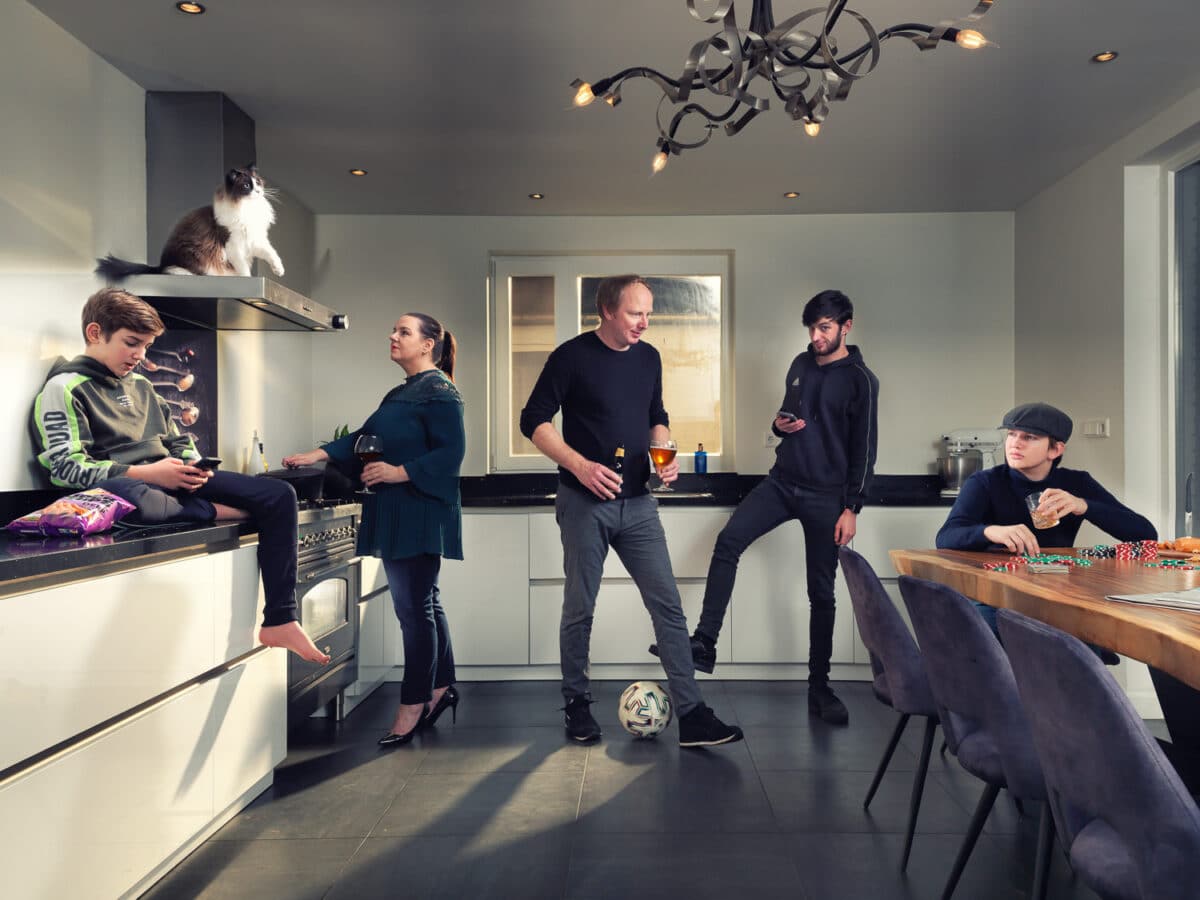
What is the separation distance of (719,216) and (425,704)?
9.79 ft

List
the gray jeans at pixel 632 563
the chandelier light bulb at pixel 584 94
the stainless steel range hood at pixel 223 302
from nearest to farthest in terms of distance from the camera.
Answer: the chandelier light bulb at pixel 584 94 < the stainless steel range hood at pixel 223 302 < the gray jeans at pixel 632 563

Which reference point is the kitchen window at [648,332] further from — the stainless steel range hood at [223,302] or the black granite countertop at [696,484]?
the stainless steel range hood at [223,302]

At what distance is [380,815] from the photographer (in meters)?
2.48

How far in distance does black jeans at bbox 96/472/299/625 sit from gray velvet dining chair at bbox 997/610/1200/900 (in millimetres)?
1893

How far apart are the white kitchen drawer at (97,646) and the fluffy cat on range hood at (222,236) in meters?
1.20

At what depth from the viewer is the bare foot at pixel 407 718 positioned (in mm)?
3145

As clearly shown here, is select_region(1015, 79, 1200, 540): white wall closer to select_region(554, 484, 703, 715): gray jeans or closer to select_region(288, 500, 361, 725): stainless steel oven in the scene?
select_region(554, 484, 703, 715): gray jeans

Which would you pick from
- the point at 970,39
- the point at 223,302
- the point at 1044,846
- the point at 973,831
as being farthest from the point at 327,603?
the point at 970,39

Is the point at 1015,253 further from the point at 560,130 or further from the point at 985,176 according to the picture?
the point at 560,130

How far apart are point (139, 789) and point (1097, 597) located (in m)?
2.01

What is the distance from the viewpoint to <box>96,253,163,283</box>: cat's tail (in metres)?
→ 2.82

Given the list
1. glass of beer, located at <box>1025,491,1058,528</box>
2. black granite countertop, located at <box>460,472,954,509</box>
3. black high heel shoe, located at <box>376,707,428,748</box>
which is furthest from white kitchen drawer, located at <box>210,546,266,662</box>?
black granite countertop, located at <box>460,472,954,509</box>

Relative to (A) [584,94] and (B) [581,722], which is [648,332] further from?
(A) [584,94]

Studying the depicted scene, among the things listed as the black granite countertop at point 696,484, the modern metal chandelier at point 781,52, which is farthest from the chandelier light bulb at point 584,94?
the black granite countertop at point 696,484
